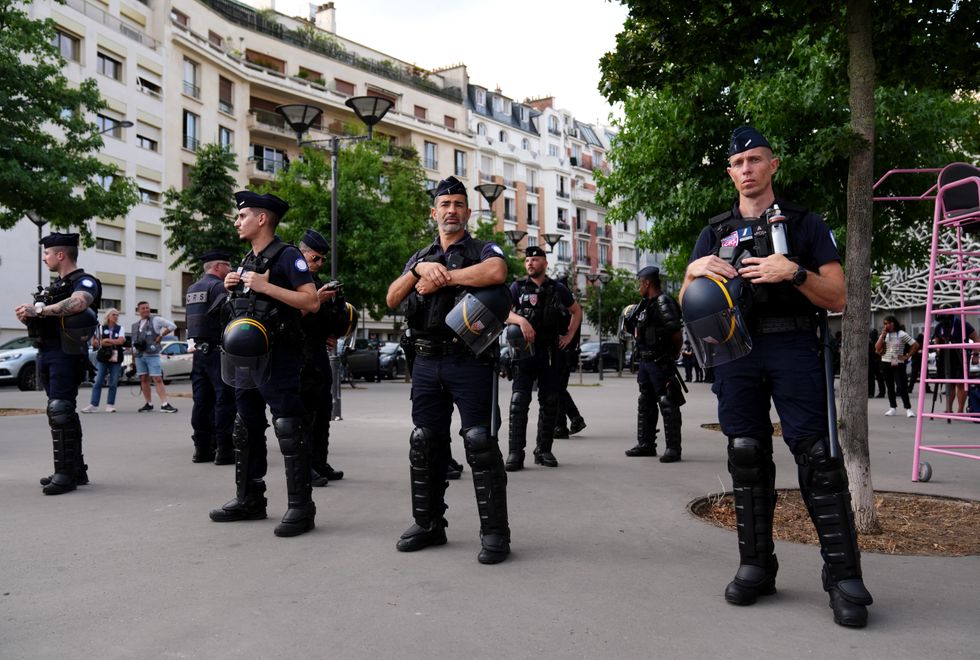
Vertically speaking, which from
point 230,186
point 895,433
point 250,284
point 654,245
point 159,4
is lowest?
point 895,433

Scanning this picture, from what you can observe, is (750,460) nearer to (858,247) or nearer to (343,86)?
(858,247)

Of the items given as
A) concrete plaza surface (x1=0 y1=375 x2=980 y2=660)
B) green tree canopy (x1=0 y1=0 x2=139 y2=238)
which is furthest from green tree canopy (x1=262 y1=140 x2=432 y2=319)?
concrete plaza surface (x1=0 y1=375 x2=980 y2=660)

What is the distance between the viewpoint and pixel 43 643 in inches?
124

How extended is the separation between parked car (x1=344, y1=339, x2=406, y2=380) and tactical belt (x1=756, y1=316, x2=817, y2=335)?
2269 cm

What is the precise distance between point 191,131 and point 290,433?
39.5 m

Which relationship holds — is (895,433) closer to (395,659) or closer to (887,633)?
(887,633)

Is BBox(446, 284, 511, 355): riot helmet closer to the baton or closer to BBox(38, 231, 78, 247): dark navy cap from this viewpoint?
the baton

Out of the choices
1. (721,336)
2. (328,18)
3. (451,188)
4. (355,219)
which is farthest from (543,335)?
Answer: (328,18)

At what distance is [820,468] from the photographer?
3.49 m

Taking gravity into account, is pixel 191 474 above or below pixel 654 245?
below

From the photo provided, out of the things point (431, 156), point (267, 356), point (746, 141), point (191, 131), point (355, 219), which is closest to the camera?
point (746, 141)

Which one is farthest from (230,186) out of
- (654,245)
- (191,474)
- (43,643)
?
(43,643)

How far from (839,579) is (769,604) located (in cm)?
32

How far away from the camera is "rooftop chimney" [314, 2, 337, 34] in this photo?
→ 54469 mm
